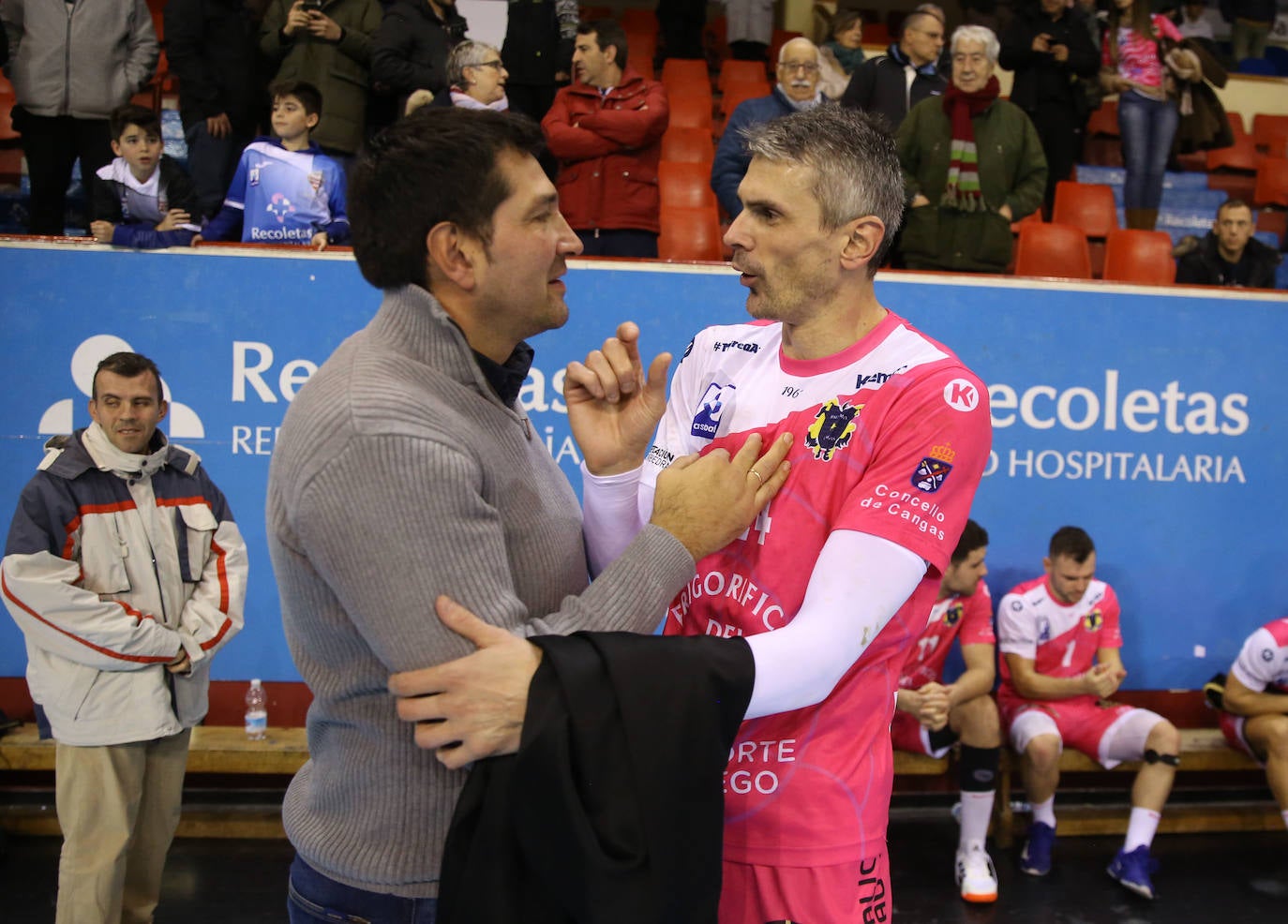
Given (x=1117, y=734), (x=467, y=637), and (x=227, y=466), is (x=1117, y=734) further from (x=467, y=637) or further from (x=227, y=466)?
(x=467, y=637)

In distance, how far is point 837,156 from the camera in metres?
1.91

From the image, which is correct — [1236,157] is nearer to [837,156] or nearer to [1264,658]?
[1264,658]

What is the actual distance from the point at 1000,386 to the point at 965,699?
4.50 feet

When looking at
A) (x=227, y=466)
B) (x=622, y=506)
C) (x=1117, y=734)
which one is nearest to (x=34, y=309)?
(x=227, y=466)

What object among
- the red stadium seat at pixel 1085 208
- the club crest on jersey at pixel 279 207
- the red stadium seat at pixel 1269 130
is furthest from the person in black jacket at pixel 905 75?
the red stadium seat at pixel 1269 130

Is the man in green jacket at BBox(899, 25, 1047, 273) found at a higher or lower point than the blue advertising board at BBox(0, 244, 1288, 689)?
higher

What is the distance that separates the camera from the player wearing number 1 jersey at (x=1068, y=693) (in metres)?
4.80

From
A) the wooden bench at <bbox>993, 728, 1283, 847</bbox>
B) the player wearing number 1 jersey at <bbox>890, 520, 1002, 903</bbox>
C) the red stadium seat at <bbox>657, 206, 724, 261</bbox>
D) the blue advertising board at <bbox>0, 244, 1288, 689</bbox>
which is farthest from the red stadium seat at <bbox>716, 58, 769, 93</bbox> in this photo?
the wooden bench at <bbox>993, 728, 1283, 847</bbox>

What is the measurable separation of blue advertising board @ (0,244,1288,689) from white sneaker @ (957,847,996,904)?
49.0 inches

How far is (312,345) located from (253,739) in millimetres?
1635

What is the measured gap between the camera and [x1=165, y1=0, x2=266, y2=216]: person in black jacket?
6.19 meters

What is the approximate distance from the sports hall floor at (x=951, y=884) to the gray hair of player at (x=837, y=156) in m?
3.19

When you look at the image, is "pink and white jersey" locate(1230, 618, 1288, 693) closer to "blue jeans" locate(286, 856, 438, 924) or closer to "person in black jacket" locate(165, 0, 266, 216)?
"blue jeans" locate(286, 856, 438, 924)

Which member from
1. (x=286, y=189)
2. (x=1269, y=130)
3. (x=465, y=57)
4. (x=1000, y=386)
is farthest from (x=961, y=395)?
(x=1269, y=130)
